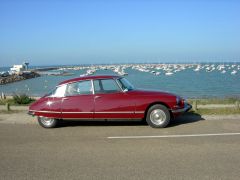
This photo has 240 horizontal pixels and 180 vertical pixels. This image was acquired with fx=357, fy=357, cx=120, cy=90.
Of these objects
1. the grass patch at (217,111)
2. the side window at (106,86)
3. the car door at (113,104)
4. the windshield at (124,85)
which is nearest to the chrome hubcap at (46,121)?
the car door at (113,104)

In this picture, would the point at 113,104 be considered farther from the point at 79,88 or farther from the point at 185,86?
the point at 185,86

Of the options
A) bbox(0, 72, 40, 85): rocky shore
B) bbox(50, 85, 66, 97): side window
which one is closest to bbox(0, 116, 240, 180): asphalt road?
bbox(50, 85, 66, 97): side window

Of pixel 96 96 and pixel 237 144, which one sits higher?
pixel 96 96

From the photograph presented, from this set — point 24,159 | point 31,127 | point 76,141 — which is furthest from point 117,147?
point 31,127

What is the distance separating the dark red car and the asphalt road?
391mm

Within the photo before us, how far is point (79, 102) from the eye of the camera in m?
10.4

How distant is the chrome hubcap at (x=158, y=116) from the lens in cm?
1015

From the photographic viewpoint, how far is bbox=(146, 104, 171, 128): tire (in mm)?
10141

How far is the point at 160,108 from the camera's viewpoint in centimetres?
1020

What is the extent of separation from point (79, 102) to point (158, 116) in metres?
2.32

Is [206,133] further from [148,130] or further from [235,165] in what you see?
[235,165]

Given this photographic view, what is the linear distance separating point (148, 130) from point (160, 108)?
79 cm

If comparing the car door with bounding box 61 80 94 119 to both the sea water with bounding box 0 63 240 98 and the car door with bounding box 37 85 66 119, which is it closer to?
the car door with bounding box 37 85 66 119

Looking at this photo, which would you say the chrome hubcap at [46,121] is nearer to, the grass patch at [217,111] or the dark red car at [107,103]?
the dark red car at [107,103]
